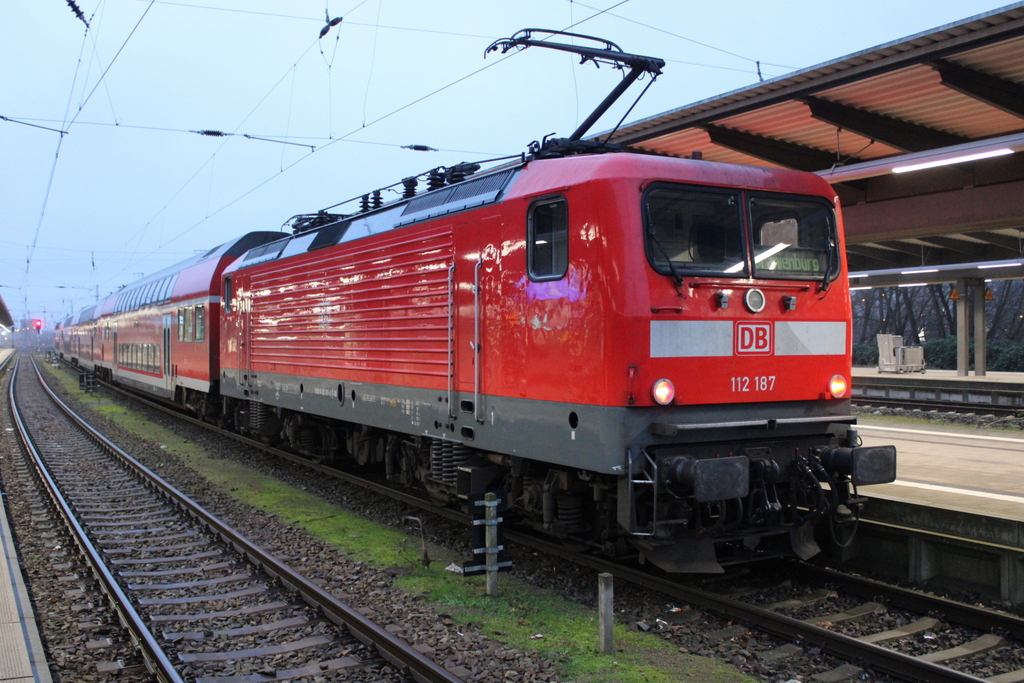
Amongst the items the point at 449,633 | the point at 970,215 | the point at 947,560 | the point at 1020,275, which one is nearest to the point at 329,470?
the point at 449,633

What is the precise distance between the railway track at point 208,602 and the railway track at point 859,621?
7.43ft

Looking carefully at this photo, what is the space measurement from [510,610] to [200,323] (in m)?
13.4

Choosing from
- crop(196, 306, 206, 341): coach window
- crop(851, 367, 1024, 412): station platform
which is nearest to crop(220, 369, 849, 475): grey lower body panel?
crop(196, 306, 206, 341): coach window

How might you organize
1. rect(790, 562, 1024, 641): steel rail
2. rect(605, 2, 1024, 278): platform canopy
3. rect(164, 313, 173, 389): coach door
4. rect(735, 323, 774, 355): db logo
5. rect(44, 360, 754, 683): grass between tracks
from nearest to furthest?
rect(44, 360, 754, 683): grass between tracks
rect(790, 562, 1024, 641): steel rail
rect(735, 323, 774, 355): db logo
rect(605, 2, 1024, 278): platform canopy
rect(164, 313, 173, 389): coach door

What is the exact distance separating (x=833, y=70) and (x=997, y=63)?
1671 mm

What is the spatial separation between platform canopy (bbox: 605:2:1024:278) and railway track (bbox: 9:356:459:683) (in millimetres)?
5212

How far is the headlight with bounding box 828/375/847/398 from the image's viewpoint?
6.78m

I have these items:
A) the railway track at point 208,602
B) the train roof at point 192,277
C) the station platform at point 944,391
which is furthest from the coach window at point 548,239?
the station platform at point 944,391

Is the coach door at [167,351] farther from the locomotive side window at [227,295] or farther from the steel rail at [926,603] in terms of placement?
the steel rail at [926,603]

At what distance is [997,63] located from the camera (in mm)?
8781

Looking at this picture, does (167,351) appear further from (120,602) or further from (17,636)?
(17,636)

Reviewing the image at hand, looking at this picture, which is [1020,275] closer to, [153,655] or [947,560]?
[947,560]

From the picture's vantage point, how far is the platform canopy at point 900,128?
8.56 metres

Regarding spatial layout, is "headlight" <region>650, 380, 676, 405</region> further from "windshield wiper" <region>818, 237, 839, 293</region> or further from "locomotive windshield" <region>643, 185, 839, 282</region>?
"windshield wiper" <region>818, 237, 839, 293</region>
